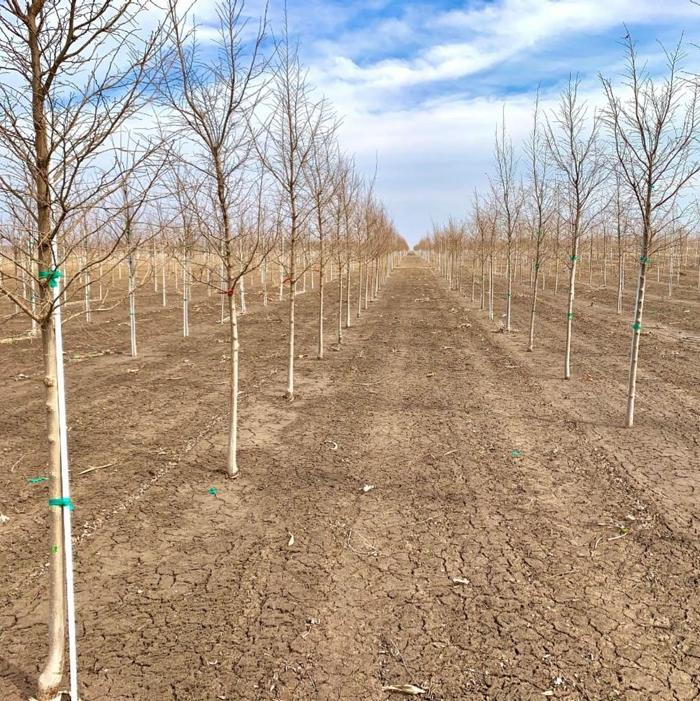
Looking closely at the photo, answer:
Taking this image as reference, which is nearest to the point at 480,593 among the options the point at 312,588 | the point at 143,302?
the point at 312,588

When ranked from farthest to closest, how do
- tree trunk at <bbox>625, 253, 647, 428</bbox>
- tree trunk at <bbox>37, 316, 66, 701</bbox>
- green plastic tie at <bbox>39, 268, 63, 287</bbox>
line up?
tree trunk at <bbox>625, 253, 647, 428</bbox> < tree trunk at <bbox>37, 316, 66, 701</bbox> < green plastic tie at <bbox>39, 268, 63, 287</bbox>


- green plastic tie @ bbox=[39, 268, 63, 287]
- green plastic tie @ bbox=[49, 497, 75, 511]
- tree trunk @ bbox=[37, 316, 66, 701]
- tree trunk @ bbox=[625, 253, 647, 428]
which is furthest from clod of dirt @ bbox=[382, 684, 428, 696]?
tree trunk @ bbox=[625, 253, 647, 428]

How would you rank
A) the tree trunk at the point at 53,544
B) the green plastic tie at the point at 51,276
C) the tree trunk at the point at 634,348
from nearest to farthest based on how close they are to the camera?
1. the green plastic tie at the point at 51,276
2. the tree trunk at the point at 53,544
3. the tree trunk at the point at 634,348

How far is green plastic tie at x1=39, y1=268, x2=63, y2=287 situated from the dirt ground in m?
2.17

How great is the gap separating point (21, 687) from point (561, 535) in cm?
403

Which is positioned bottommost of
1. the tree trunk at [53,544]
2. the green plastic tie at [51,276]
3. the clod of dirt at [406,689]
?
the clod of dirt at [406,689]

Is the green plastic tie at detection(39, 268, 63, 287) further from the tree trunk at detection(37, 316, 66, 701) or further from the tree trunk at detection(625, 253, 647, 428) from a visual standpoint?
the tree trunk at detection(625, 253, 647, 428)

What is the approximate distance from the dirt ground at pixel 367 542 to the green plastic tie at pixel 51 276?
2173mm

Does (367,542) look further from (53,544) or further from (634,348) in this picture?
(634,348)

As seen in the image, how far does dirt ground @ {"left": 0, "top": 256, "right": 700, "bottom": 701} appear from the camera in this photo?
3232mm

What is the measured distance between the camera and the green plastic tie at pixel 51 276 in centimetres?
278

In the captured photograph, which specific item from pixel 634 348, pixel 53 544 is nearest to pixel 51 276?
pixel 53 544

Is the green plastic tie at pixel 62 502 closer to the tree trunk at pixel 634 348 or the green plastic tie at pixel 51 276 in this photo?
the green plastic tie at pixel 51 276

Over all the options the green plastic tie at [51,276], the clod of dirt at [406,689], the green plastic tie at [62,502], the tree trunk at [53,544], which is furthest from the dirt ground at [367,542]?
the green plastic tie at [51,276]
